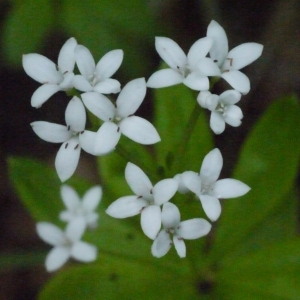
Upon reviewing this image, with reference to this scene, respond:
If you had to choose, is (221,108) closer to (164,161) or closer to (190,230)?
Answer: (190,230)

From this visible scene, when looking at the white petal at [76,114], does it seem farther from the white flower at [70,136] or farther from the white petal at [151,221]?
the white petal at [151,221]

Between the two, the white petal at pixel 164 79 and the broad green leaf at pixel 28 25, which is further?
the broad green leaf at pixel 28 25

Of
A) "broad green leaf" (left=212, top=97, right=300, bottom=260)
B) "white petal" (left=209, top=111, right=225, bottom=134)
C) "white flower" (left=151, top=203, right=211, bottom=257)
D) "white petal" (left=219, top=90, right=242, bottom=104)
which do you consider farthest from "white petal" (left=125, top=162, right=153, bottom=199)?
"broad green leaf" (left=212, top=97, right=300, bottom=260)

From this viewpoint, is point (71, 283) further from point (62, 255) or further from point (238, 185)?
point (238, 185)

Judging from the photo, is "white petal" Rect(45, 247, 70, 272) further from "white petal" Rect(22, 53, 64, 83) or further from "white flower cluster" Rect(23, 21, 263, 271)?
"white petal" Rect(22, 53, 64, 83)

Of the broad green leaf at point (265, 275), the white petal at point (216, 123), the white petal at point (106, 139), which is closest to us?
the white petal at point (106, 139)

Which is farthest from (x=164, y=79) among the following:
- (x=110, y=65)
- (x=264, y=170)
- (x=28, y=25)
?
(x=28, y=25)

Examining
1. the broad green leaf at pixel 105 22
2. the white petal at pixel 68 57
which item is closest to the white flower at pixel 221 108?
Result: the white petal at pixel 68 57
